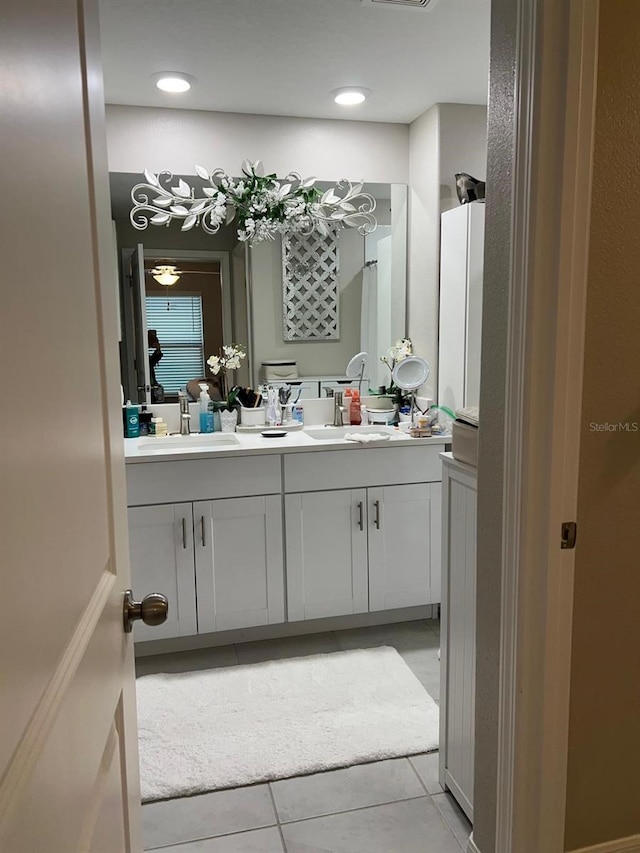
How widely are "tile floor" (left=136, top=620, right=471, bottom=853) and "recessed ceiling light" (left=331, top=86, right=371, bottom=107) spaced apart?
2.49 metres

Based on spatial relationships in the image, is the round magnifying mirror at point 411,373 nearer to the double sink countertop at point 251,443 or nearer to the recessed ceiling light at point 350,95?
the double sink countertop at point 251,443

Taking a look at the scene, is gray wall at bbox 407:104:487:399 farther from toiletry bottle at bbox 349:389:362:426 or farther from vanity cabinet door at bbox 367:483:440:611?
vanity cabinet door at bbox 367:483:440:611

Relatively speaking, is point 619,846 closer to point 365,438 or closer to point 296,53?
point 365,438

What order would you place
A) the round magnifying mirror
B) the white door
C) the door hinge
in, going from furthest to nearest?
the round magnifying mirror, the door hinge, the white door

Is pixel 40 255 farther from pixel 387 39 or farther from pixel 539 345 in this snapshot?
pixel 387 39

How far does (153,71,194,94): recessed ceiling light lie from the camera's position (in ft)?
8.27

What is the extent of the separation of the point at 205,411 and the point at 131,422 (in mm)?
342

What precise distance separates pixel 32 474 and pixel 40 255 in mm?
195

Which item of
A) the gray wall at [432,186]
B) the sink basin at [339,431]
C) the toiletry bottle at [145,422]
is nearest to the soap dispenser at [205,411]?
the toiletry bottle at [145,422]

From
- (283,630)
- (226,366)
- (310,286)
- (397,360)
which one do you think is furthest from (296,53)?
(283,630)

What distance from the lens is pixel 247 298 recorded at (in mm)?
3105

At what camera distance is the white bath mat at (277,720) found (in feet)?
6.64

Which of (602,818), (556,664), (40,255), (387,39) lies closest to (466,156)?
(387,39)

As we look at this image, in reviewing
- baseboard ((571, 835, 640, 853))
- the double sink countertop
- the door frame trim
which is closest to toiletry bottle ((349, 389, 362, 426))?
the double sink countertop
